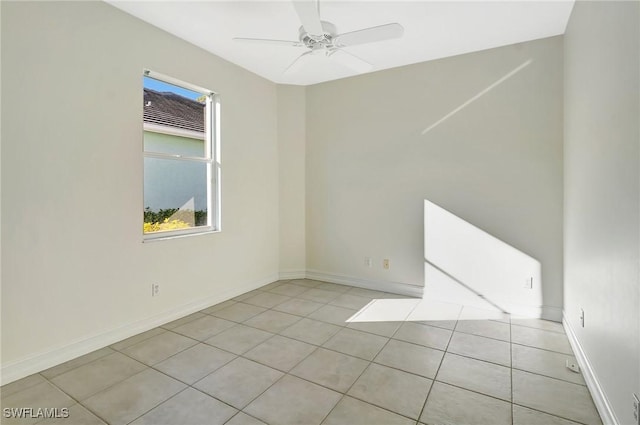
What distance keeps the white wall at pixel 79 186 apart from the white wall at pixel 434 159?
5.57ft

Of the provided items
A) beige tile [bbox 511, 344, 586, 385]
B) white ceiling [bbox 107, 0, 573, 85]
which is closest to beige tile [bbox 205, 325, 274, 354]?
beige tile [bbox 511, 344, 586, 385]

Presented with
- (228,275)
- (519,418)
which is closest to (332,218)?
(228,275)

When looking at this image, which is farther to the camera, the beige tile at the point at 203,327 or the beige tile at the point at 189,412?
the beige tile at the point at 203,327

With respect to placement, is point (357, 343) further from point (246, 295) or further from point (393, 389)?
point (246, 295)

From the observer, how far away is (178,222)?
10.7 feet

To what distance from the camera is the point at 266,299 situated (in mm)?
3664

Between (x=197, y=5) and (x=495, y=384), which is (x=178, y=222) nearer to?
(x=197, y=5)

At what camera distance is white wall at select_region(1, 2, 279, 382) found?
2.08 metres

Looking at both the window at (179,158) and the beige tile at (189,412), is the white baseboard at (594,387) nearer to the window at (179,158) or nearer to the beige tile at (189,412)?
the beige tile at (189,412)

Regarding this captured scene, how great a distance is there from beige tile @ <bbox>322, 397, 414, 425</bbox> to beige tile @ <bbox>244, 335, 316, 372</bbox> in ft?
Answer: 1.76

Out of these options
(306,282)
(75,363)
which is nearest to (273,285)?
(306,282)

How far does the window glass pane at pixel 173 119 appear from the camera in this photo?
2939 millimetres

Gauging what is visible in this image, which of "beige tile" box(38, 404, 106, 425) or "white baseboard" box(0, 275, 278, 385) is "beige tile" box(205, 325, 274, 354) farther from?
"beige tile" box(38, 404, 106, 425)

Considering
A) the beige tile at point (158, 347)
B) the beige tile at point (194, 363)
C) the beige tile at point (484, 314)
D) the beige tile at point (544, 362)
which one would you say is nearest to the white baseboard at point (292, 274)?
the beige tile at point (158, 347)
